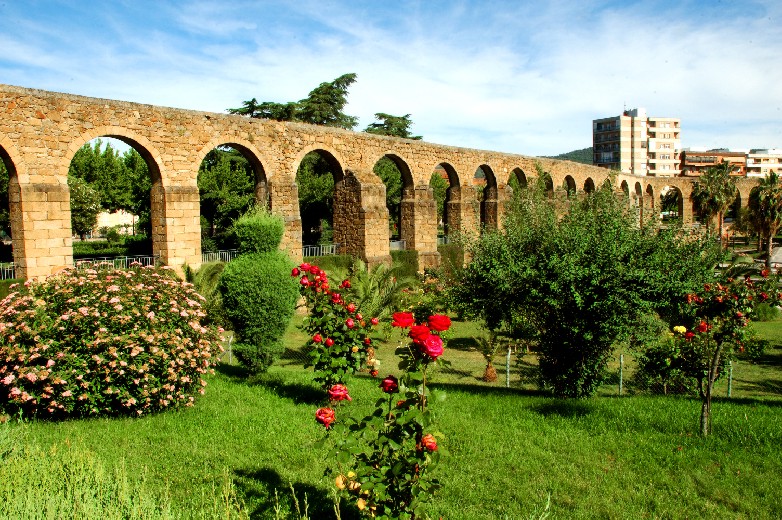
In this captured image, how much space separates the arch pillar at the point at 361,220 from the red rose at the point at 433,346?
46.0ft

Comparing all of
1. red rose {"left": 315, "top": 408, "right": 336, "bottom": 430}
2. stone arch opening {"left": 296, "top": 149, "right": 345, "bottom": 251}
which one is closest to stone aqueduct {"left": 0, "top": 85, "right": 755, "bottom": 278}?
stone arch opening {"left": 296, "top": 149, "right": 345, "bottom": 251}

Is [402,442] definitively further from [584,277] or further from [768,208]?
[768,208]

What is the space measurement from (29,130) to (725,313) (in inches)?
456

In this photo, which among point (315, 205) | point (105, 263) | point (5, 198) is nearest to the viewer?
point (105, 263)

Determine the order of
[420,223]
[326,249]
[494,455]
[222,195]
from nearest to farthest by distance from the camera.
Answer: [494,455], [420,223], [326,249], [222,195]

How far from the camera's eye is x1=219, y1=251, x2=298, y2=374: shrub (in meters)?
7.72

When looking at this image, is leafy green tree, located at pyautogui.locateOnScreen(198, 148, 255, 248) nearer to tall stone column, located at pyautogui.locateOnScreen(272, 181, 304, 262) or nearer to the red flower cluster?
tall stone column, located at pyautogui.locateOnScreen(272, 181, 304, 262)

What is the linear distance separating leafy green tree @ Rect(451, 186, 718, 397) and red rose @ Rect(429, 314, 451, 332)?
4181 millimetres

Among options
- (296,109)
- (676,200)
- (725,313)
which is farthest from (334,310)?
(676,200)

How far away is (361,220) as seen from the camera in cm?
1706

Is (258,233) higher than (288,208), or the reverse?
(288,208)

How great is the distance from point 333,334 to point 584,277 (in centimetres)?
301

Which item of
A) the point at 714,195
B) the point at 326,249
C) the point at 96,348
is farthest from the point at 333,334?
the point at 714,195

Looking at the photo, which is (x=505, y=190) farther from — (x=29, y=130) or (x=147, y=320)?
(x=147, y=320)
